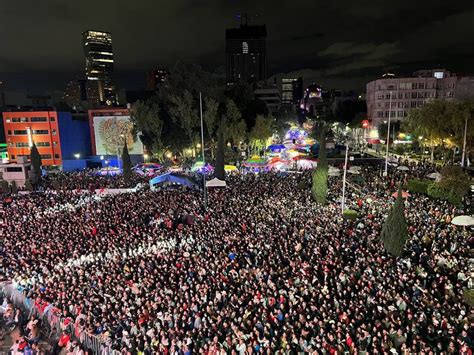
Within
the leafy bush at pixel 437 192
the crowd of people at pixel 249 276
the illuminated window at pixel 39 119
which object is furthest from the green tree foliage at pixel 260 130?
the illuminated window at pixel 39 119

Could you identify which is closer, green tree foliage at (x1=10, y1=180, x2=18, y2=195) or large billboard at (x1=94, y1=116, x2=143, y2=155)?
green tree foliage at (x1=10, y1=180, x2=18, y2=195)

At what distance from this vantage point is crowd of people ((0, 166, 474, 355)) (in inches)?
380

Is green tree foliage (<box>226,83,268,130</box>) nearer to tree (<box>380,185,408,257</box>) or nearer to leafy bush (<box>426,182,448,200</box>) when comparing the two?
leafy bush (<box>426,182,448,200</box>)

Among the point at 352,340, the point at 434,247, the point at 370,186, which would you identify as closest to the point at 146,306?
the point at 352,340

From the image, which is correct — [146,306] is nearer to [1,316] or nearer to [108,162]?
[1,316]

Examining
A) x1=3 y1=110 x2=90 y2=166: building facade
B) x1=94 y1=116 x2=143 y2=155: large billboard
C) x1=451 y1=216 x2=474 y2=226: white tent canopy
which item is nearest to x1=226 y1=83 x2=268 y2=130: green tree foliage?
x1=94 y1=116 x2=143 y2=155: large billboard

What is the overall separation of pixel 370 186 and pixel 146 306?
20104 millimetres

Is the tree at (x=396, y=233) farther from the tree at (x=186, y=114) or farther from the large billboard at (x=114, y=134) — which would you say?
the large billboard at (x=114, y=134)

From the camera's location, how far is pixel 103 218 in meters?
20.7

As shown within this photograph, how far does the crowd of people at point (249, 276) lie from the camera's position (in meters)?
9.64

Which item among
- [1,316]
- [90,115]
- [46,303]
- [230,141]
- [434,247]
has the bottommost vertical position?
[1,316]

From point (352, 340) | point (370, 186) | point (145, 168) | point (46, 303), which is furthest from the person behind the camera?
point (145, 168)

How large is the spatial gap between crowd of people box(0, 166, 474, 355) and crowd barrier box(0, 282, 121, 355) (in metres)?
0.18

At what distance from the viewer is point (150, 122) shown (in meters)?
41.8
